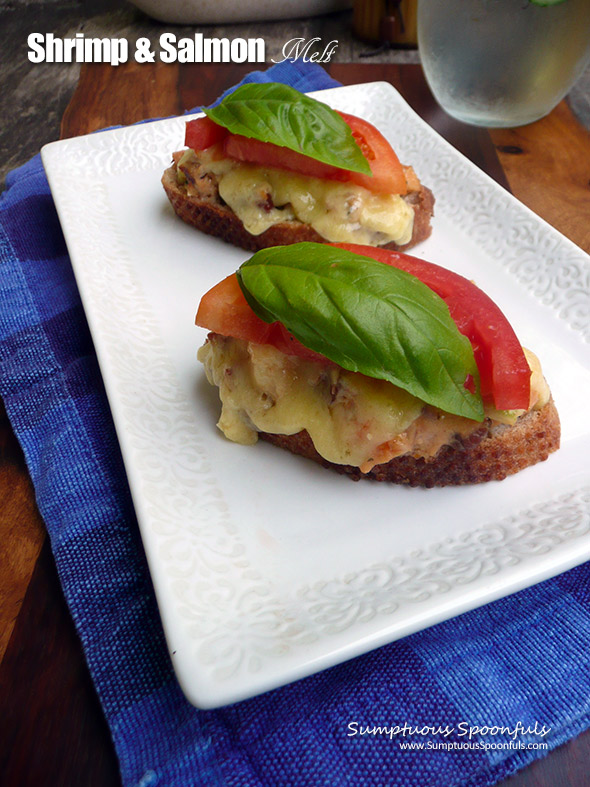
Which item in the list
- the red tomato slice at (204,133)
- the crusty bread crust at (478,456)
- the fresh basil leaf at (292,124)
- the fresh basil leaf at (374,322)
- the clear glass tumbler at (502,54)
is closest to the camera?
the fresh basil leaf at (374,322)

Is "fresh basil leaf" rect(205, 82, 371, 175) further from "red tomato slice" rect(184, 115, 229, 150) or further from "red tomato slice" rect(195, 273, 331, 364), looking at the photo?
"red tomato slice" rect(195, 273, 331, 364)

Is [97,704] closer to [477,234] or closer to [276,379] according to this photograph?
[276,379]

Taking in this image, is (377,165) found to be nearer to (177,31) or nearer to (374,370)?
(374,370)

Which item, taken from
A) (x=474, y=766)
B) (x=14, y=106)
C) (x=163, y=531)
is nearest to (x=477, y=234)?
(x=163, y=531)

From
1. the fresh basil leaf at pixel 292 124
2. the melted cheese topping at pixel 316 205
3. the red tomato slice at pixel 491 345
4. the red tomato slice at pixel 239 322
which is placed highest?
the fresh basil leaf at pixel 292 124

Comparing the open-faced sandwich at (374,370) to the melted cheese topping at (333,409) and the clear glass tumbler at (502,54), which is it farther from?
the clear glass tumbler at (502,54)

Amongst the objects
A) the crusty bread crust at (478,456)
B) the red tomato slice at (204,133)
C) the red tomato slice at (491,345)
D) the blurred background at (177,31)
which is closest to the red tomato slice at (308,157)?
the red tomato slice at (204,133)
